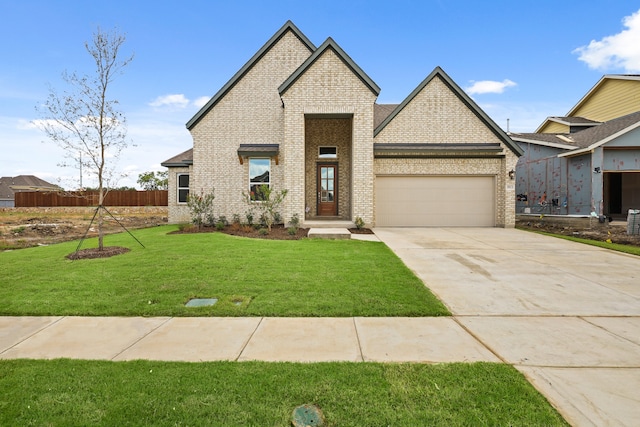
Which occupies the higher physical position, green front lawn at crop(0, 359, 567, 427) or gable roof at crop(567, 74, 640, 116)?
gable roof at crop(567, 74, 640, 116)

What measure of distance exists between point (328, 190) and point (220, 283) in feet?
35.1

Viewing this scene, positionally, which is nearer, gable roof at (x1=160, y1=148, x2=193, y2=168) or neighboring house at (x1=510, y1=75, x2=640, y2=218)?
neighboring house at (x1=510, y1=75, x2=640, y2=218)

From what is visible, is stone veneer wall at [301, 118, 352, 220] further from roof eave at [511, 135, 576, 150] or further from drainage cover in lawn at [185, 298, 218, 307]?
drainage cover in lawn at [185, 298, 218, 307]

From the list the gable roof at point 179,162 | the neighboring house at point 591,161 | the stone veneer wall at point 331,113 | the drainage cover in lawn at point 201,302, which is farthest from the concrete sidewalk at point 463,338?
the gable roof at point 179,162

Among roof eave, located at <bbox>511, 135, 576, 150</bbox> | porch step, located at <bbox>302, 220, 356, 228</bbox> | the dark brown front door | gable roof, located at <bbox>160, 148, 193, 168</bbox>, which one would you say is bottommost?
porch step, located at <bbox>302, 220, 356, 228</bbox>

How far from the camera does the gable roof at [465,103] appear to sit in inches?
552

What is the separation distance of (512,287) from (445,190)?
958 cm

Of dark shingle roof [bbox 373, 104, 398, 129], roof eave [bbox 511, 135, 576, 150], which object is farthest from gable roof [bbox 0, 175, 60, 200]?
roof eave [bbox 511, 135, 576, 150]

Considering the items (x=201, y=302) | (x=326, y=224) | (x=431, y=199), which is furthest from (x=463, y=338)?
(x=431, y=199)

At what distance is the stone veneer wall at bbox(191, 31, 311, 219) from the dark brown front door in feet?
7.26

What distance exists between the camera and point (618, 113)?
71.2 ft

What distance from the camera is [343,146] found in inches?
613

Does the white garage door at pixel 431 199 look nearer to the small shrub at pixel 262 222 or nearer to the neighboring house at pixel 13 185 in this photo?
the small shrub at pixel 262 222

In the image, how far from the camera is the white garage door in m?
14.5
